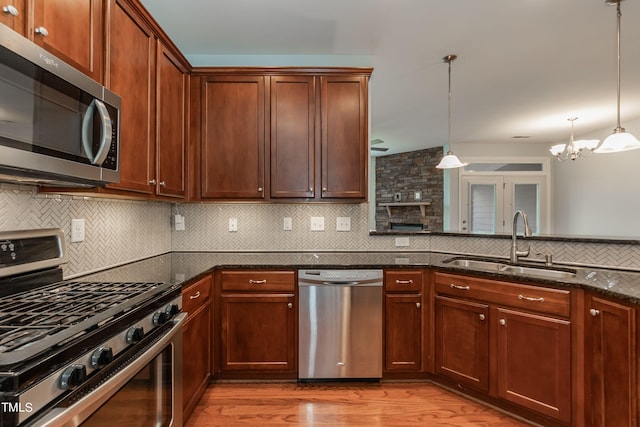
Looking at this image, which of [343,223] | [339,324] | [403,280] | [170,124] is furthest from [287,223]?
[170,124]

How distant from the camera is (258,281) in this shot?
2.32m

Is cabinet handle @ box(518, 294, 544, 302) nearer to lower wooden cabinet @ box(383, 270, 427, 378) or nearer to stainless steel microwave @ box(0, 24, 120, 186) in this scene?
lower wooden cabinet @ box(383, 270, 427, 378)

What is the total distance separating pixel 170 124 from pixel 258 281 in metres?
1.26

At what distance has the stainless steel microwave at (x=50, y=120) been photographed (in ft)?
3.02

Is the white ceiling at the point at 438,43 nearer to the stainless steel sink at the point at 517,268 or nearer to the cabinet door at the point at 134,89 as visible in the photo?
→ the cabinet door at the point at 134,89

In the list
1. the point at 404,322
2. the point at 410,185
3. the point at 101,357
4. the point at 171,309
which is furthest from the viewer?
the point at 410,185

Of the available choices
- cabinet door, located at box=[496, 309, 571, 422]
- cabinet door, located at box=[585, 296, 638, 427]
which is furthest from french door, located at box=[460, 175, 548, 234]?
cabinet door, located at box=[585, 296, 638, 427]

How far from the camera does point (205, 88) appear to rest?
2531 mm

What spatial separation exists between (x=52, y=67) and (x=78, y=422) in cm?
110

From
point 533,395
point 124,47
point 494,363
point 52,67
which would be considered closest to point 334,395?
point 494,363

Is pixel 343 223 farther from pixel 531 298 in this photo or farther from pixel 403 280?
pixel 531 298

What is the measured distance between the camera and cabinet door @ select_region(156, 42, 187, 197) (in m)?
2.02

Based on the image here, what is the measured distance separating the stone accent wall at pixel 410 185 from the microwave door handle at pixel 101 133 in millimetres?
6391

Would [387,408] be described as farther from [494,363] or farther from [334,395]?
Result: [494,363]
